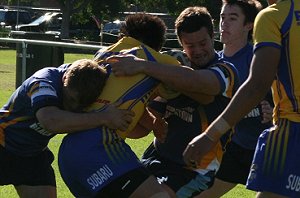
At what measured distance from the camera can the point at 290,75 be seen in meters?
4.46

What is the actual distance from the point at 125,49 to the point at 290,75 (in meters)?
0.99

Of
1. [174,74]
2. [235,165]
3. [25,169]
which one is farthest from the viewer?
[235,165]

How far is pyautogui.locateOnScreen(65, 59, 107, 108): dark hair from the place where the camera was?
454cm

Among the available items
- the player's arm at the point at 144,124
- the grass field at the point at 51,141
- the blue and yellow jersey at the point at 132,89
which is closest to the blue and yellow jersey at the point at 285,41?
the blue and yellow jersey at the point at 132,89

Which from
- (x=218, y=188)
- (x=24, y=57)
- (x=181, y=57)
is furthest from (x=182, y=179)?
(x=24, y=57)

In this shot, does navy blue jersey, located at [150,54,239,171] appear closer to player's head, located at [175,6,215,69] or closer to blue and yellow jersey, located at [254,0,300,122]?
player's head, located at [175,6,215,69]

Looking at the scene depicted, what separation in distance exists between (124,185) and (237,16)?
7.73 feet

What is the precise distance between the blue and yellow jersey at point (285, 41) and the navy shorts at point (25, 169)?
1.89m

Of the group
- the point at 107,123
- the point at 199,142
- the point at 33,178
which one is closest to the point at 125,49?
the point at 107,123

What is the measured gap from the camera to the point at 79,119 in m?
4.53

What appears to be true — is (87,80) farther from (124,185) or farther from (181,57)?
(181,57)

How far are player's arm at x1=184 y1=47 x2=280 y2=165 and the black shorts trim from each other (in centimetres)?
30

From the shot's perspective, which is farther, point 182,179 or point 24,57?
point 24,57

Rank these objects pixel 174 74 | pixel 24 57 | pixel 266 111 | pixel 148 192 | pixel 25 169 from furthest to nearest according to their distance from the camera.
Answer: pixel 24 57 < pixel 266 111 < pixel 25 169 < pixel 174 74 < pixel 148 192
